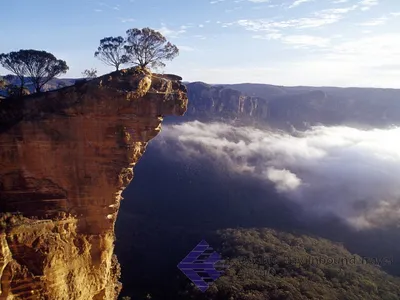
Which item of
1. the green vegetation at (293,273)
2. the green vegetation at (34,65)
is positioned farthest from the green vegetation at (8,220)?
the green vegetation at (293,273)

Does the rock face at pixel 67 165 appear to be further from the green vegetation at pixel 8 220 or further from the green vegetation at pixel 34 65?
the green vegetation at pixel 34 65

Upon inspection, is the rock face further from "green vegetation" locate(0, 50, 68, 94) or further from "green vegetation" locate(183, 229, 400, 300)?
"green vegetation" locate(183, 229, 400, 300)

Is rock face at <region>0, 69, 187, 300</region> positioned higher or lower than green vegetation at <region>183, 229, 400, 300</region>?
higher

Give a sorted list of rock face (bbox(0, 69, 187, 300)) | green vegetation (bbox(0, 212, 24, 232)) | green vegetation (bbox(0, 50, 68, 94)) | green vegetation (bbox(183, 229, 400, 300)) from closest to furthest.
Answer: green vegetation (bbox(0, 212, 24, 232)), rock face (bbox(0, 69, 187, 300)), green vegetation (bbox(0, 50, 68, 94)), green vegetation (bbox(183, 229, 400, 300))

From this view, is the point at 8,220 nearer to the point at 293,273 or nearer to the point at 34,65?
the point at 34,65

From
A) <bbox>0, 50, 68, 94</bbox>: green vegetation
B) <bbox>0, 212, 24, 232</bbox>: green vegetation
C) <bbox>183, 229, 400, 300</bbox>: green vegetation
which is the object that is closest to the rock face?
<bbox>0, 212, 24, 232</bbox>: green vegetation

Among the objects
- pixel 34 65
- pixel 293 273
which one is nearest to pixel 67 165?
pixel 34 65

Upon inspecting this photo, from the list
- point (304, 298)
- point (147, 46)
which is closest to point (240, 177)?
point (304, 298)

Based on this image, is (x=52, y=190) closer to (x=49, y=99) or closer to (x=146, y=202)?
(x=49, y=99)
